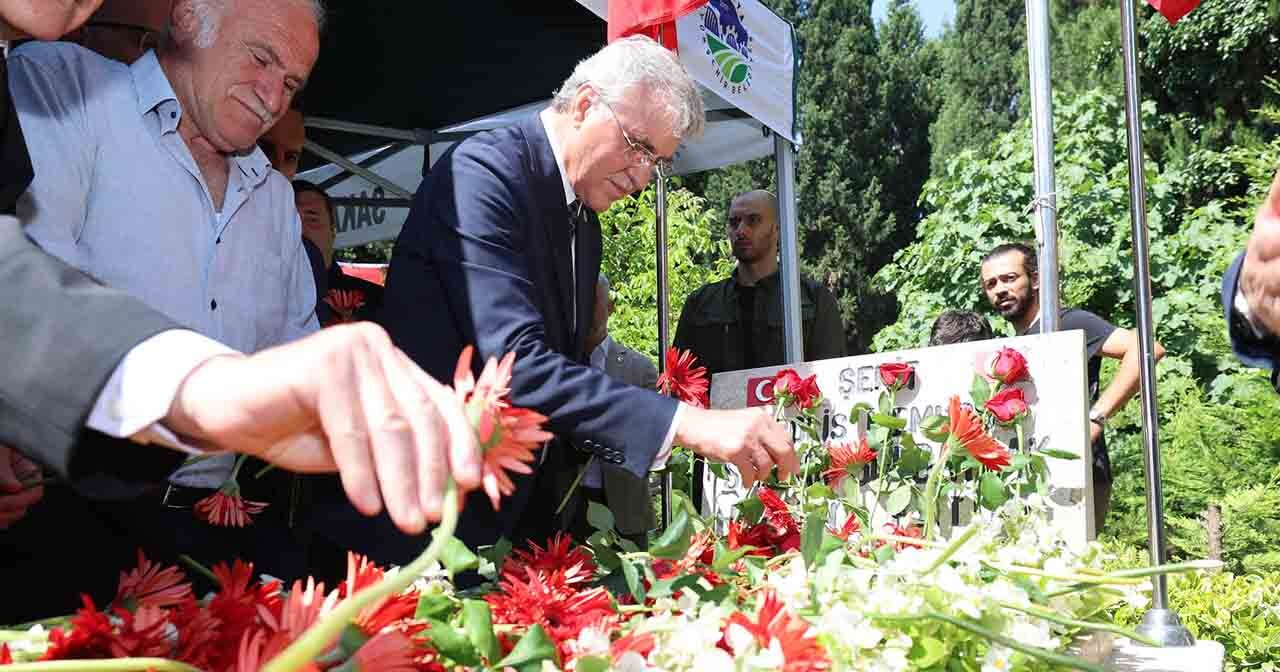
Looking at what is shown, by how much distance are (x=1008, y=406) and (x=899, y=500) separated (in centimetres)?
24

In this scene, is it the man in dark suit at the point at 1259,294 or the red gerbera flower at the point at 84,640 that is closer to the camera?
the red gerbera flower at the point at 84,640

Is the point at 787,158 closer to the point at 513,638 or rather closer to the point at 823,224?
the point at 513,638

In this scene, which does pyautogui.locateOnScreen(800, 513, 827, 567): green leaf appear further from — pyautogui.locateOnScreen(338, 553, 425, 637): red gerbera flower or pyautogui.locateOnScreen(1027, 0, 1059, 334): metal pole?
pyautogui.locateOnScreen(1027, 0, 1059, 334): metal pole

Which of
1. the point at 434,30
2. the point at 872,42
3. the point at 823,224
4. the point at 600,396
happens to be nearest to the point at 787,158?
the point at 434,30

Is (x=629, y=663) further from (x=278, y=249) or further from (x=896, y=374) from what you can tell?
(x=896, y=374)

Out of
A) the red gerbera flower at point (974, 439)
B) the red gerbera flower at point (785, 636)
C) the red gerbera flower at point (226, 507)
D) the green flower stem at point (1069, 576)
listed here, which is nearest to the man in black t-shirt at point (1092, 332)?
the red gerbera flower at point (974, 439)

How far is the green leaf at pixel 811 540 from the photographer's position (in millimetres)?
1212

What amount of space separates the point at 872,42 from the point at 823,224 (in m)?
4.94

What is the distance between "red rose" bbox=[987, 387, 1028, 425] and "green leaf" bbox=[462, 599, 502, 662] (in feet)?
4.14

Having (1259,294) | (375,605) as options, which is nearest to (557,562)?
(375,605)

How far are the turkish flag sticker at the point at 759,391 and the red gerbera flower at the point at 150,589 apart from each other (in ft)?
5.07

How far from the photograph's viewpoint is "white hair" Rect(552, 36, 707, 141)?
1941mm

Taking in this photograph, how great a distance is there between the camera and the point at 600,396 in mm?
1640

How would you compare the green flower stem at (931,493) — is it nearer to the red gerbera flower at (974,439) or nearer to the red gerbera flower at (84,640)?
the red gerbera flower at (974,439)
